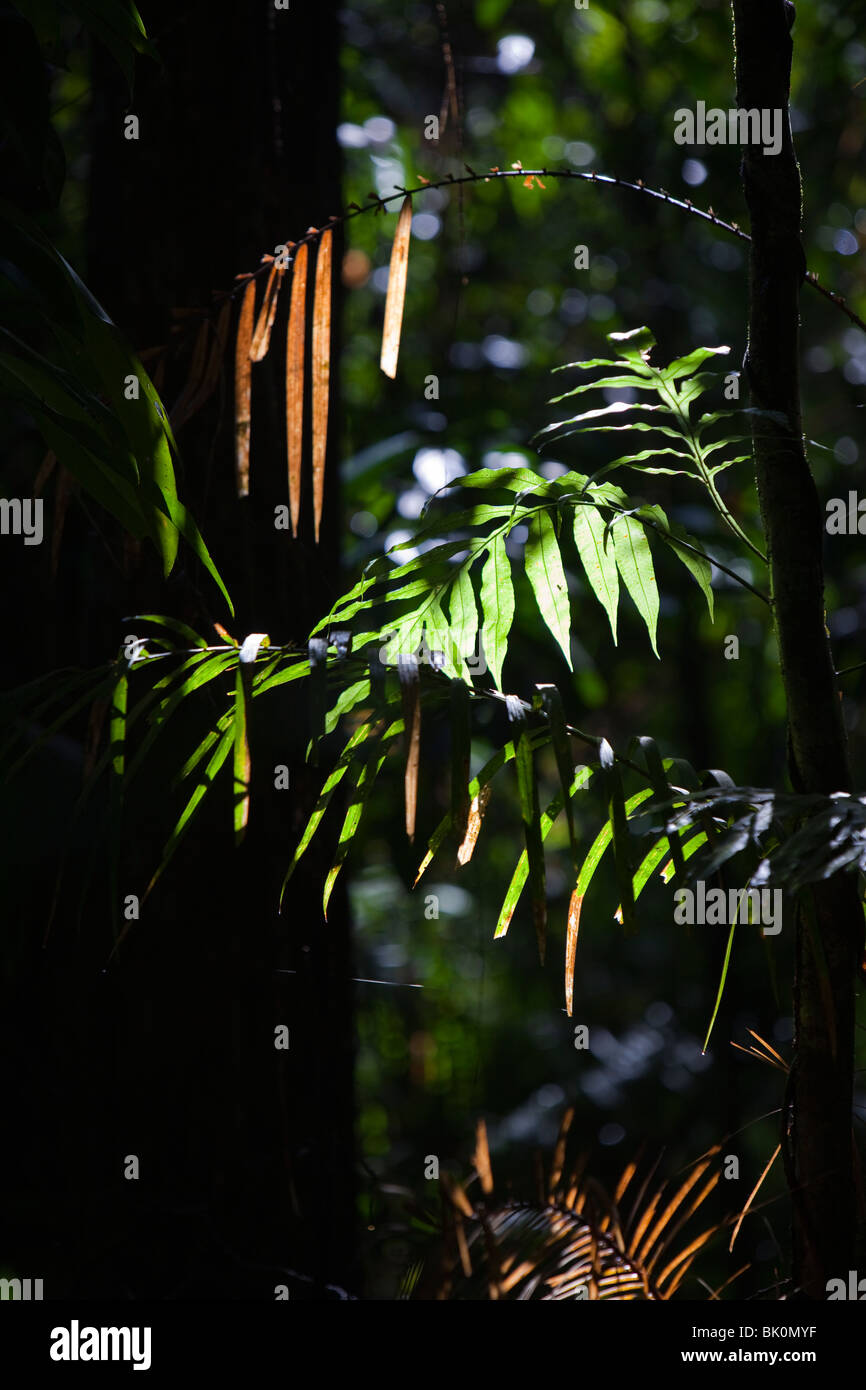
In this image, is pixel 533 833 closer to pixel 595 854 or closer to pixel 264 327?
pixel 595 854

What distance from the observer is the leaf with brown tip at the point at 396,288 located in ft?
2.08

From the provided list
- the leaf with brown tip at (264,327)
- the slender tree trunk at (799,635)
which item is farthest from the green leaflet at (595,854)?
the leaf with brown tip at (264,327)

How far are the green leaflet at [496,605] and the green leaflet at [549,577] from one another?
0.05 feet

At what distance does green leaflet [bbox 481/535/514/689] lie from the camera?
23.2 inches

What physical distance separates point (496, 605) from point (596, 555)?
0.24 feet


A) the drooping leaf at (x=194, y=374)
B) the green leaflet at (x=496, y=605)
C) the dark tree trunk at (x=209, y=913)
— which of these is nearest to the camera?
the green leaflet at (x=496, y=605)

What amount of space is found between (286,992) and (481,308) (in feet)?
9.51

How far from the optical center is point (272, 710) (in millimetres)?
811

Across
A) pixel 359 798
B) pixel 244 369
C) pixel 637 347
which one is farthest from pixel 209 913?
pixel 637 347

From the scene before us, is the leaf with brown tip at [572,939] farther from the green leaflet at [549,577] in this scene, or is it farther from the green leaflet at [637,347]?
the green leaflet at [637,347]

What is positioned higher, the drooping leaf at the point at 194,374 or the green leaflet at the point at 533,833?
the drooping leaf at the point at 194,374
